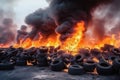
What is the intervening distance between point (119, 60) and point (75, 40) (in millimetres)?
9534

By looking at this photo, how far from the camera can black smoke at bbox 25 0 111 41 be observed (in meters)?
25.8

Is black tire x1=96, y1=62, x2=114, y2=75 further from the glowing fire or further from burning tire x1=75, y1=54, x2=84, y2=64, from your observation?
the glowing fire

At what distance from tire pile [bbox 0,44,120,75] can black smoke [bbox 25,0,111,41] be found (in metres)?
4.10

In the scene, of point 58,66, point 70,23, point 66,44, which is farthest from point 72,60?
point 70,23

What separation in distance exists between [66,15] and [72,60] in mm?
11287

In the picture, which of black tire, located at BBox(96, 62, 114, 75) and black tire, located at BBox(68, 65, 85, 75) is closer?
black tire, located at BBox(96, 62, 114, 75)

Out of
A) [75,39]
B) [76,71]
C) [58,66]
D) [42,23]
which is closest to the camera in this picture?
[76,71]

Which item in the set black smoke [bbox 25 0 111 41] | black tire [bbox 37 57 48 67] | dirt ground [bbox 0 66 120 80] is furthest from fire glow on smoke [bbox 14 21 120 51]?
dirt ground [bbox 0 66 120 80]

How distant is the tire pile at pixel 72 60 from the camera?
15500 millimetres

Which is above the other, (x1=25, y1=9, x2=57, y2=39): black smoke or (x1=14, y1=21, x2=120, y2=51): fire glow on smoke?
(x1=25, y1=9, x2=57, y2=39): black smoke

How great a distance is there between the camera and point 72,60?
17.6m

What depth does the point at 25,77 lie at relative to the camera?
14.8 meters

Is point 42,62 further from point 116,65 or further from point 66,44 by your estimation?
point 116,65

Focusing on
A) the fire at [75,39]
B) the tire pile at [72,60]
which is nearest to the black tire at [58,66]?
the tire pile at [72,60]
